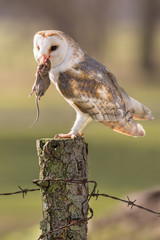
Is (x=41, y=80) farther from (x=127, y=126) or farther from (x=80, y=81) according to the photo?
(x=127, y=126)

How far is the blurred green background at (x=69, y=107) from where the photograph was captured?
876 cm

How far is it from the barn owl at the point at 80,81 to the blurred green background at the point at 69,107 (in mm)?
2858

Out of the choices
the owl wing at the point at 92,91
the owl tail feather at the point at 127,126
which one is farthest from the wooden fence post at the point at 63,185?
the owl tail feather at the point at 127,126

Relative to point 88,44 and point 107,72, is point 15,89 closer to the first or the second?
point 88,44

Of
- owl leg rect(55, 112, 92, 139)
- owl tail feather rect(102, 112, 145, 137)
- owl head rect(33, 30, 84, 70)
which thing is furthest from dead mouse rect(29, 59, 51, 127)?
owl tail feather rect(102, 112, 145, 137)

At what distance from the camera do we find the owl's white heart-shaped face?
325cm

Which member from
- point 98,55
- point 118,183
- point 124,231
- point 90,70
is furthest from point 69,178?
point 98,55

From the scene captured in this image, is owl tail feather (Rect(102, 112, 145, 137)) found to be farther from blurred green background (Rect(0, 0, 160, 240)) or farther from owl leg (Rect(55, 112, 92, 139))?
blurred green background (Rect(0, 0, 160, 240))

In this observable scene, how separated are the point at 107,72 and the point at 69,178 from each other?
74cm

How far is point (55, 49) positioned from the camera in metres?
3.29

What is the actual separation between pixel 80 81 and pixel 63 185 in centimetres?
64

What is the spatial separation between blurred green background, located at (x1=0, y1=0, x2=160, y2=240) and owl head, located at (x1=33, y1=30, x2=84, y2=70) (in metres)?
3.06

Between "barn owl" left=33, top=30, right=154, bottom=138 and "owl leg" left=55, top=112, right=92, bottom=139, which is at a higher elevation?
"barn owl" left=33, top=30, right=154, bottom=138

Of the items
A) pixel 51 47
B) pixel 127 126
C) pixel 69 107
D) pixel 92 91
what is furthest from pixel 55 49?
pixel 69 107
